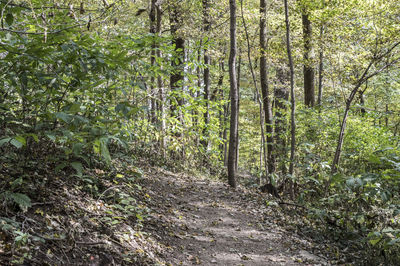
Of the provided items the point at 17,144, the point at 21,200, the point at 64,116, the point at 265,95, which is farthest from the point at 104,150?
the point at 265,95

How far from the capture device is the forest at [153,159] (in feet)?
9.81

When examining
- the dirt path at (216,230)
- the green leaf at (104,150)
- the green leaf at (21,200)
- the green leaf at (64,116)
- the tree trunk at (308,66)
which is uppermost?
the tree trunk at (308,66)

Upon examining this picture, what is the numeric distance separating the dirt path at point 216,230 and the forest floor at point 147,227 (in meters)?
0.02

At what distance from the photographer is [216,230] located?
5.64 metres

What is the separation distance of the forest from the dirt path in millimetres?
36

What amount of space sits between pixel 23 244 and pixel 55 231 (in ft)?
1.52

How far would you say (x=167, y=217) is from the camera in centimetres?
529

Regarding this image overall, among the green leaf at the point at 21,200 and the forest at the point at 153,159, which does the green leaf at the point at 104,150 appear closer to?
the forest at the point at 153,159

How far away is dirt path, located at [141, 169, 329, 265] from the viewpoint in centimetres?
456

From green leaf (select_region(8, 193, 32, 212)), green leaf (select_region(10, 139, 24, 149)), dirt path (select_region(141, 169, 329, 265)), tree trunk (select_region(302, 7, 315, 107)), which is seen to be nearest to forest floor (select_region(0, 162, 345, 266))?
dirt path (select_region(141, 169, 329, 265))

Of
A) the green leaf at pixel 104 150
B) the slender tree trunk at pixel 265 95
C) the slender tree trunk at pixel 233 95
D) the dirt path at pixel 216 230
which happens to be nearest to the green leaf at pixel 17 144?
the green leaf at pixel 104 150

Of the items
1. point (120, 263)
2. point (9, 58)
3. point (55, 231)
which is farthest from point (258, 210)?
point (9, 58)

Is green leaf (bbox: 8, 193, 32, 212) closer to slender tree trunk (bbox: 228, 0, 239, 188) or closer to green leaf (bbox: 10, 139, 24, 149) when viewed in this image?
green leaf (bbox: 10, 139, 24, 149)

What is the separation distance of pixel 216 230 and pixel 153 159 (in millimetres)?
4077
